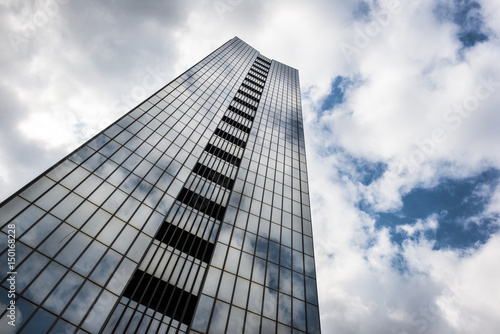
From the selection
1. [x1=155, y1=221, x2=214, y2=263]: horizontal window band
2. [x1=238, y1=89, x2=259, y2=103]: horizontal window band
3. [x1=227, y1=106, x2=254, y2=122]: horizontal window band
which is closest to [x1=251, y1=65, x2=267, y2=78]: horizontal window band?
[x1=238, y1=89, x2=259, y2=103]: horizontal window band

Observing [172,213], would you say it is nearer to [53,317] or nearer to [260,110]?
[53,317]

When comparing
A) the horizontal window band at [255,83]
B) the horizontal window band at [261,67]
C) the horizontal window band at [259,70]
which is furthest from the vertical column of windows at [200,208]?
the horizontal window band at [261,67]

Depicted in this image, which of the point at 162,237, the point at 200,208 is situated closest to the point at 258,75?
the point at 200,208

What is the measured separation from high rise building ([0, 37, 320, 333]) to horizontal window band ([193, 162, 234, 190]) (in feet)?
0.50

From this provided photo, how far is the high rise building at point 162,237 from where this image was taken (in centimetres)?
1454

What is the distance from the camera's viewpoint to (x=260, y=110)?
4781 cm

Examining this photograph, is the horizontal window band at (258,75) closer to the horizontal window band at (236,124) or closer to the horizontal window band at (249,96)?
the horizontal window band at (249,96)

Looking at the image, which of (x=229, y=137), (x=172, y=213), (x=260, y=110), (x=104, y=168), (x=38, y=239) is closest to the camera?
(x=38, y=239)

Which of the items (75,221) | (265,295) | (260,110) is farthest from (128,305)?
(260,110)

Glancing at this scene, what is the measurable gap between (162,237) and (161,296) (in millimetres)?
4785

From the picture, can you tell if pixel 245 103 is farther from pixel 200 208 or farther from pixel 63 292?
pixel 63 292

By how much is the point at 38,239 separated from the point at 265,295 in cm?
1576

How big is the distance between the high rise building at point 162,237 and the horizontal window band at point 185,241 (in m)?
0.10

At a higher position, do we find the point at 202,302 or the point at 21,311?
the point at 202,302
